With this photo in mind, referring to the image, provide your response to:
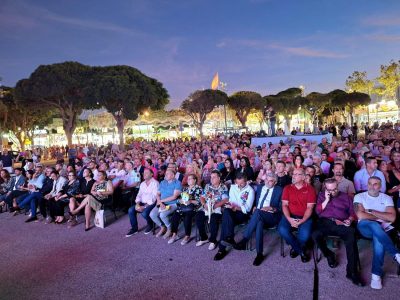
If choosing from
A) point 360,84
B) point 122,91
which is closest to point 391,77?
point 360,84

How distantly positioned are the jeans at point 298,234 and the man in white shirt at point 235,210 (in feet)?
2.62

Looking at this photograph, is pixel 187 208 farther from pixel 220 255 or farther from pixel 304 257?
pixel 304 257

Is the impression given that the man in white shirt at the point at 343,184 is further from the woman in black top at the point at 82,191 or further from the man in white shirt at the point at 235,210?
the woman in black top at the point at 82,191

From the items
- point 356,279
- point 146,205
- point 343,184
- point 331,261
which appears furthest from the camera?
point 146,205

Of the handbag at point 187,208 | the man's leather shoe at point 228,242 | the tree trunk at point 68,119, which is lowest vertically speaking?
the man's leather shoe at point 228,242

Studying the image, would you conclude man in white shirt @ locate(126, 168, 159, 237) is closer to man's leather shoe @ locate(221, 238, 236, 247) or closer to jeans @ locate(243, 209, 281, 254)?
man's leather shoe @ locate(221, 238, 236, 247)

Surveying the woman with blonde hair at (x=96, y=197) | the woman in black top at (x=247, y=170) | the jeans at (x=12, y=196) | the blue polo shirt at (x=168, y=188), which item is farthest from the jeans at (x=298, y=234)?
the jeans at (x=12, y=196)

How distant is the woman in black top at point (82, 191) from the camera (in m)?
7.00

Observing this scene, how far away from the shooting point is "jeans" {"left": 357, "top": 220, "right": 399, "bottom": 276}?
3624 millimetres

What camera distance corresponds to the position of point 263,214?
4680 mm

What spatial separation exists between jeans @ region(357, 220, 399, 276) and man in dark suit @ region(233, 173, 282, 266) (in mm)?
1314

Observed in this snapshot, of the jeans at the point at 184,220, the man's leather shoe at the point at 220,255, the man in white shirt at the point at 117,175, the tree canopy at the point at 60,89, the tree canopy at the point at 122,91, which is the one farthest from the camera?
the tree canopy at the point at 60,89

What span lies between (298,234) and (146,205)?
3101 millimetres

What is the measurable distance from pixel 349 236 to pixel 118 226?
472 centimetres
